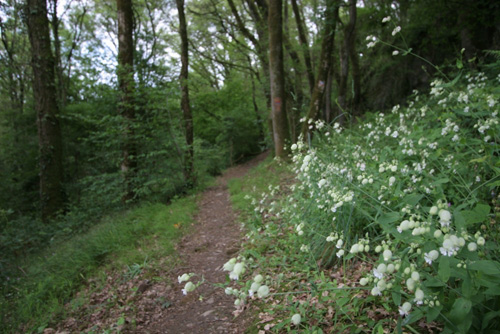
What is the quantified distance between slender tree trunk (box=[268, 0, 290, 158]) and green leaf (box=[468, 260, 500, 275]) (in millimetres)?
7233

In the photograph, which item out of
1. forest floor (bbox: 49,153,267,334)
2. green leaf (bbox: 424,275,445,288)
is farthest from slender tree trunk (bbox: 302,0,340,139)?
green leaf (bbox: 424,275,445,288)

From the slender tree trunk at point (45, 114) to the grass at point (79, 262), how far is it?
2925 mm

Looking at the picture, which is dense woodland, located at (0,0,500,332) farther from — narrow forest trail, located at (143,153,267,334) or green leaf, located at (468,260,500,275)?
green leaf, located at (468,260,500,275)

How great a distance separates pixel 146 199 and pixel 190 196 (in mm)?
1186

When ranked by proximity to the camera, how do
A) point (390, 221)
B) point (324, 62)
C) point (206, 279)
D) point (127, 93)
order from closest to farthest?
point (390, 221) < point (206, 279) < point (127, 93) < point (324, 62)

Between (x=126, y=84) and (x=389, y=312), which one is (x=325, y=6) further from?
(x=389, y=312)

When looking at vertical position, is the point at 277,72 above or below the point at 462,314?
above

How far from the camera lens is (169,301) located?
3602 mm

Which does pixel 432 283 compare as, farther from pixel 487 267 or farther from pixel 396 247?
pixel 396 247

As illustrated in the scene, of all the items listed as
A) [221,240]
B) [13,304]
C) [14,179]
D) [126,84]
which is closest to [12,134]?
[14,179]

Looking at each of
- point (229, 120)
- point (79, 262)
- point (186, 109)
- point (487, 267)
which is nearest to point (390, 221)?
point (487, 267)

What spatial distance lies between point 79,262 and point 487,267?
5513 mm

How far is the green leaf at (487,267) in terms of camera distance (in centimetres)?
128

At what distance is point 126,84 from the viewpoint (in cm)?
811
